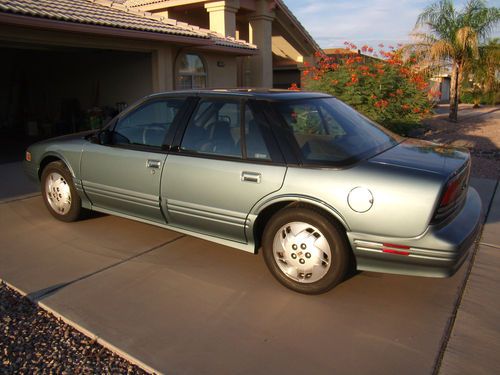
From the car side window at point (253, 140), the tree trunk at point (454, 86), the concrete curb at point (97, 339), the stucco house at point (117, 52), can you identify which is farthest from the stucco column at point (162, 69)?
the tree trunk at point (454, 86)

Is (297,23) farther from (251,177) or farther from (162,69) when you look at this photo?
(251,177)

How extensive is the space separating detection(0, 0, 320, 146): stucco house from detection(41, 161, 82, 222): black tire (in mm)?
4077

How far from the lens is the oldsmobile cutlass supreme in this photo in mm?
3338

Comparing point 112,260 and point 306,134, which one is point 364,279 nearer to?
point 306,134

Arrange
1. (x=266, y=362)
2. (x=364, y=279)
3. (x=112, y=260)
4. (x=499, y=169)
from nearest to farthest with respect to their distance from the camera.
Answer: (x=266, y=362), (x=364, y=279), (x=112, y=260), (x=499, y=169)

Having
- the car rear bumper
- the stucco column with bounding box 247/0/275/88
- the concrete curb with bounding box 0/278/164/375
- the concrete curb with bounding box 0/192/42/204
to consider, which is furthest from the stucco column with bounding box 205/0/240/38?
the car rear bumper

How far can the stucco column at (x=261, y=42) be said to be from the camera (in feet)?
54.7

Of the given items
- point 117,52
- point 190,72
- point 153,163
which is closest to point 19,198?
point 153,163

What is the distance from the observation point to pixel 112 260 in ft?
14.7

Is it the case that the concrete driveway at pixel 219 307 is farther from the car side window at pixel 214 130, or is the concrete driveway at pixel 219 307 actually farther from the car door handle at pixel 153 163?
the car side window at pixel 214 130

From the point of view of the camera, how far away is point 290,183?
12.0ft

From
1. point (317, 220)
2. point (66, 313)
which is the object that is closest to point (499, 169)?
point (317, 220)

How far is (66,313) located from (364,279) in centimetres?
249

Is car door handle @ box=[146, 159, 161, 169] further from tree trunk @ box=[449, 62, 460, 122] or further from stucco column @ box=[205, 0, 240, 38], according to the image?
tree trunk @ box=[449, 62, 460, 122]
